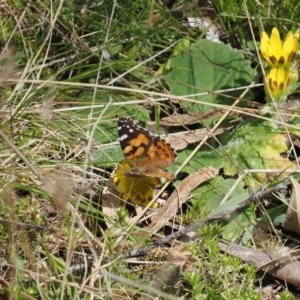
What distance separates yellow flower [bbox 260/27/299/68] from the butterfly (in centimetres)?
55

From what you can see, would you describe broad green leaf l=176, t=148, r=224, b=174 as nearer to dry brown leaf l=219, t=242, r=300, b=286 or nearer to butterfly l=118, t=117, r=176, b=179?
butterfly l=118, t=117, r=176, b=179

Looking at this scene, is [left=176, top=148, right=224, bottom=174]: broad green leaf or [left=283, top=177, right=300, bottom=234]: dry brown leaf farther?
[left=176, top=148, right=224, bottom=174]: broad green leaf

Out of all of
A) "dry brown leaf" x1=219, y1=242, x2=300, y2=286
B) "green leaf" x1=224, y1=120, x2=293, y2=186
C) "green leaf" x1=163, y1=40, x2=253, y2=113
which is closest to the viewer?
"dry brown leaf" x1=219, y1=242, x2=300, y2=286

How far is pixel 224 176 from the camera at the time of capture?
2398mm

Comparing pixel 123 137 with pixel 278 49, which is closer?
pixel 123 137

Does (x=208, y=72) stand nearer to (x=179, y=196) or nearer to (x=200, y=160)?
(x=200, y=160)

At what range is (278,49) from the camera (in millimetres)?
2441

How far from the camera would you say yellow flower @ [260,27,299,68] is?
2.42 meters

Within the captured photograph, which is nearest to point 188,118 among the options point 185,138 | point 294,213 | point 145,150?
point 185,138

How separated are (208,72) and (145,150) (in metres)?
0.67

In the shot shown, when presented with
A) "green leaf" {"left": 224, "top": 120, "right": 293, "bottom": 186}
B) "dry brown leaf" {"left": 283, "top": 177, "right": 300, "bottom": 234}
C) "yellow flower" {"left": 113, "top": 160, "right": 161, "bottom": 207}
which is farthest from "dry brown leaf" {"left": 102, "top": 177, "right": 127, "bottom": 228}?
"dry brown leaf" {"left": 283, "top": 177, "right": 300, "bottom": 234}

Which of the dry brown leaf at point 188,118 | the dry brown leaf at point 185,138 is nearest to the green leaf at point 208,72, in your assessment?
the dry brown leaf at point 188,118

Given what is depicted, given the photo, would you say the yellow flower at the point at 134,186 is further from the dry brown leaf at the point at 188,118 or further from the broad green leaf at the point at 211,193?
the dry brown leaf at the point at 188,118

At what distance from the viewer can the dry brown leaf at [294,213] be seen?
2164 mm
